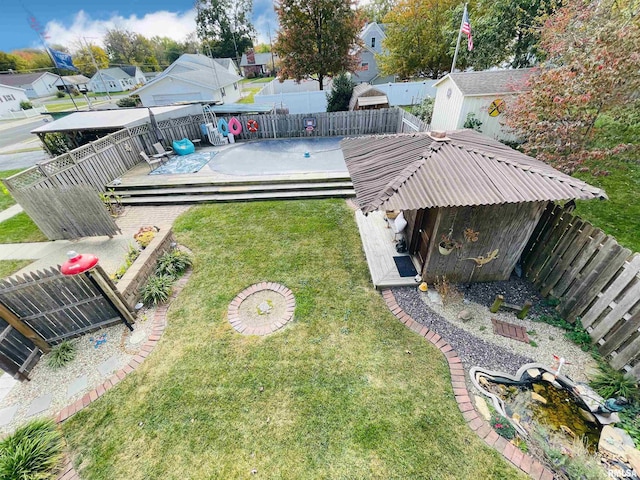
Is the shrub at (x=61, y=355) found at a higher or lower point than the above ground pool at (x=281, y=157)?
lower

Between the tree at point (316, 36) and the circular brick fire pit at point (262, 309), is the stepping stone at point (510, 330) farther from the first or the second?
the tree at point (316, 36)

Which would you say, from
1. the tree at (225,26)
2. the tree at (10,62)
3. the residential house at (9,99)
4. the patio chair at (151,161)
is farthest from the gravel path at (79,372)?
the tree at (10,62)

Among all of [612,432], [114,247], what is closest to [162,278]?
[114,247]

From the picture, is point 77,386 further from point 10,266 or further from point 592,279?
point 592,279

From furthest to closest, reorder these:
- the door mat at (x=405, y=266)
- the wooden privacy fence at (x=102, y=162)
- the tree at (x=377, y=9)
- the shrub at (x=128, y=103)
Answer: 1. the tree at (x=377, y=9)
2. the shrub at (x=128, y=103)
3. the wooden privacy fence at (x=102, y=162)
4. the door mat at (x=405, y=266)

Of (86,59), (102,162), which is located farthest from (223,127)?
(86,59)

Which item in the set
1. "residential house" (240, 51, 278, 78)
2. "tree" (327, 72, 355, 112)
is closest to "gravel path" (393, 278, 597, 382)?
"tree" (327, 72, 355, 112)
